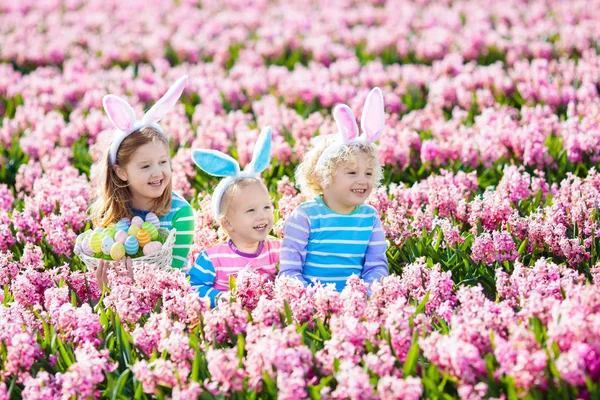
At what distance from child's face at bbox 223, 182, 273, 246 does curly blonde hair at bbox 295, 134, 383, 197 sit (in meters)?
0.35

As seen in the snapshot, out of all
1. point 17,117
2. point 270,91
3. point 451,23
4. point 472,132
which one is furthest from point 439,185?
point 451,23

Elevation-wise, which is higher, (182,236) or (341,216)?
(341,216)

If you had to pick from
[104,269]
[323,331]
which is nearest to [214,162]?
[104,269]

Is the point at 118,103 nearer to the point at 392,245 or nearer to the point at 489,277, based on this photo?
the point at 392,245

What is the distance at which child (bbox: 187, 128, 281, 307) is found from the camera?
4.60 metres

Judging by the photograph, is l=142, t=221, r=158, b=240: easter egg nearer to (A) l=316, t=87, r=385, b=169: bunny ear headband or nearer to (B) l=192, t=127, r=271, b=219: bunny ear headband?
(B) l=192, t=127, r=271, b=219: bunny ear headband

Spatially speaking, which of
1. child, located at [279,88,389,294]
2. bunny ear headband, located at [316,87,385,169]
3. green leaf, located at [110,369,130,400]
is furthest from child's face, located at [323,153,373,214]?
green leaf, located at [110,369,130,400]

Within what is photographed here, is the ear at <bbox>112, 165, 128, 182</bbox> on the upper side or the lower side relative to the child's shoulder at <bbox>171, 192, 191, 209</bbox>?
upper

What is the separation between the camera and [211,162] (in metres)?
4.59

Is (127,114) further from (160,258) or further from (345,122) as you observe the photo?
(345,122)

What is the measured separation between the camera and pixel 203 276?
474cm

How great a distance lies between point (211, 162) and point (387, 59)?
6.75 m

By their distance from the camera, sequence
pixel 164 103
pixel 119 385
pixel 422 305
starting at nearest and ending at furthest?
pixel 119 385, pixel 422 305, pixel 164 103

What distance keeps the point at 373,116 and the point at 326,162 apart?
37 centimetres
